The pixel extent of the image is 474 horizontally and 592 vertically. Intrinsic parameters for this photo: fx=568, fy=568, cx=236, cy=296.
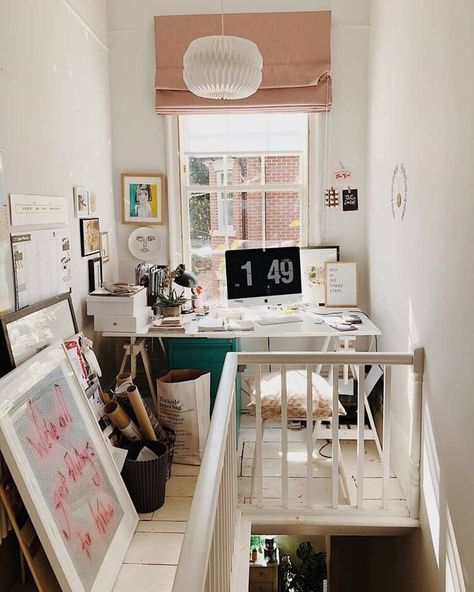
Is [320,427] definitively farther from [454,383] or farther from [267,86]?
[267,86]

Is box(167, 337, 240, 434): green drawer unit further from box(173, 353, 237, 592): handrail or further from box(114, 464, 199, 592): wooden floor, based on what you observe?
box(173, 353, 237, 592): handrail

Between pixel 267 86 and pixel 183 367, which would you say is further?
pixel 267 86

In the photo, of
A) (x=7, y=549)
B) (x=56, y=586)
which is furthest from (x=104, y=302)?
(x=56, y=586)

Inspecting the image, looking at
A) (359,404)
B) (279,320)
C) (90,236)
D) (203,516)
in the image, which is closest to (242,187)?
(279,320)

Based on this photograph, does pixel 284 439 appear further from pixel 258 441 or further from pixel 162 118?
pixel 162 118

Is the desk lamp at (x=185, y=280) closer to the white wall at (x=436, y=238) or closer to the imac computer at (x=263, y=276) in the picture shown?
the imac computer at (x=263, y=276)

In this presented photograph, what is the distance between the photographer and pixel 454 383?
2033 mm

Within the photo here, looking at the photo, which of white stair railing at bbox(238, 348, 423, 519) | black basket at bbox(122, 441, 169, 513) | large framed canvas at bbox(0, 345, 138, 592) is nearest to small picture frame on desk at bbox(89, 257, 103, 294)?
large framed canvas at bbox(0, 345, 138, 592)

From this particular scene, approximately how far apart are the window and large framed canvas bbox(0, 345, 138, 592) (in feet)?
5.80

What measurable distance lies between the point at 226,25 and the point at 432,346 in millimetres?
2518

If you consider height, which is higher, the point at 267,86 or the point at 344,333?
the point at 267,86

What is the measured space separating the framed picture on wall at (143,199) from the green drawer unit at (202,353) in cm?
98

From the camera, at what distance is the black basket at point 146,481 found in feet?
8.63

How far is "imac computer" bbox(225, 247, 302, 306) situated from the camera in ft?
11.7
